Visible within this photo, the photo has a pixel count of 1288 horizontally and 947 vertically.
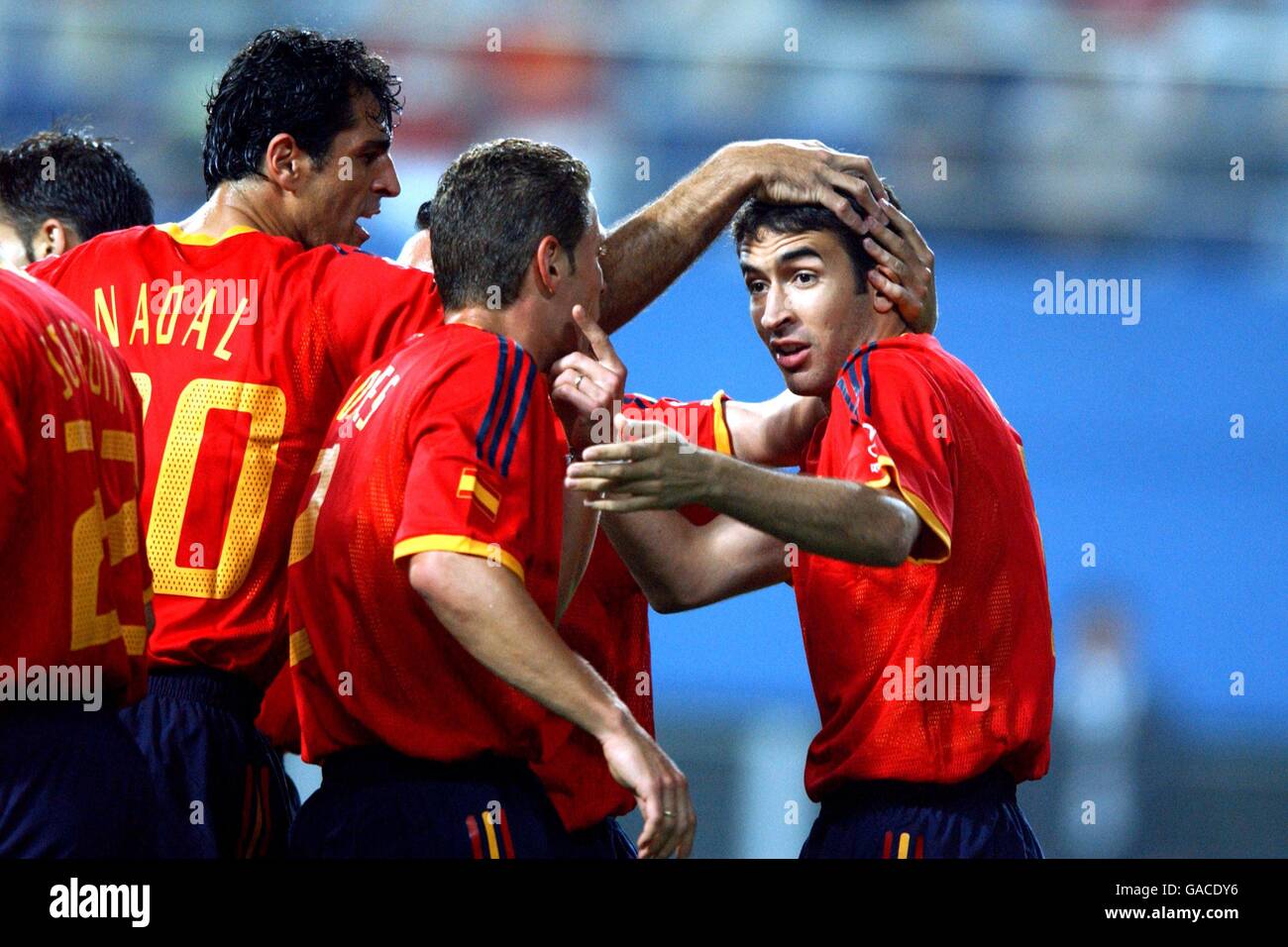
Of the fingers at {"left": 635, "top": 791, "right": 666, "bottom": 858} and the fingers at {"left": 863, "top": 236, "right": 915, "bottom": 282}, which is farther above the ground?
the fingers at {"left": 863, "top": 236, "right": 915, "bottom": 282}

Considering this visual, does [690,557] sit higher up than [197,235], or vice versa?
[197,235]

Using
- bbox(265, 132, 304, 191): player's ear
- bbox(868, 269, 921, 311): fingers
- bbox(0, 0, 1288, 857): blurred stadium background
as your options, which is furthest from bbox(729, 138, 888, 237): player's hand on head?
bbox(0, 0, 1288, 857): blurred stadium background

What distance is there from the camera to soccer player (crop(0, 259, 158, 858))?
283 centimetres

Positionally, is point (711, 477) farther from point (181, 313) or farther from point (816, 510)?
point (181, 313)

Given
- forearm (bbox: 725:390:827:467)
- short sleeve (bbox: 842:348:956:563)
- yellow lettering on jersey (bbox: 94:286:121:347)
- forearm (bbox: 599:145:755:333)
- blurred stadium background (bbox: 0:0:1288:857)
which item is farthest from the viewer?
blurred stadium background (bbox: 0:0:1288:857)

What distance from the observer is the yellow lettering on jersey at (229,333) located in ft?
11.9

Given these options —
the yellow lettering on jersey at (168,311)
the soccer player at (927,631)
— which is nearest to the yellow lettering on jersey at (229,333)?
the yellow lettering on jersey at (168,311)

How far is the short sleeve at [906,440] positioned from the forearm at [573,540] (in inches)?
20.7

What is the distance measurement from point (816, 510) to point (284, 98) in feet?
5.93

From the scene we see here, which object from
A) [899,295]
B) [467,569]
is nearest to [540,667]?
[467,569]

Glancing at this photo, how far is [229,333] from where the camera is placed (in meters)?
3.64

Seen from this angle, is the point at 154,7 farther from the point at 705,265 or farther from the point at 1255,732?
the point at 1255,732

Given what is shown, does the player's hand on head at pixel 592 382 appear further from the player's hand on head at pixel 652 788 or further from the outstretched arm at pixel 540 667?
the player's hand on head at pixel 652 788

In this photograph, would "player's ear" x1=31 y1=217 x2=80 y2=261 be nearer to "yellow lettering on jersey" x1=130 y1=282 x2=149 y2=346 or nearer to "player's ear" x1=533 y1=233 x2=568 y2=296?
"yellow lettering on jersey" x1=130 y1=282 x2=149 y2=346
